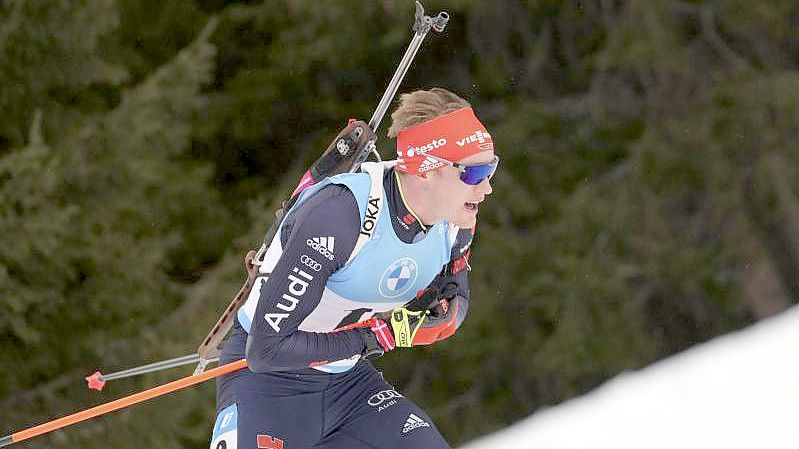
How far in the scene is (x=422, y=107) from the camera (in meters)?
3.73

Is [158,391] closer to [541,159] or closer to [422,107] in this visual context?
[422,107]

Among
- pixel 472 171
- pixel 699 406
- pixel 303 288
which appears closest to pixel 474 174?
pixel 472 171

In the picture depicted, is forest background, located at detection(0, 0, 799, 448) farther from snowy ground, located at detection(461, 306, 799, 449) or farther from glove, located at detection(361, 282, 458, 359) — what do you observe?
glove, located at detection(361, 282, 458, 359)

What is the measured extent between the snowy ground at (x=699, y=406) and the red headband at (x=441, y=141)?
45.1 inches

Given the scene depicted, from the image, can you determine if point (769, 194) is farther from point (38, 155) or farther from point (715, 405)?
point (715, 405)

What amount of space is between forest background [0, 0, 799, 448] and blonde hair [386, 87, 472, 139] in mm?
6202

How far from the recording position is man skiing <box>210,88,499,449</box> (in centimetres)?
340

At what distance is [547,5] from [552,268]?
9.85 feet

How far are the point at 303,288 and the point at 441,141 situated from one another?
2.05 feet

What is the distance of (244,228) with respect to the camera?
12.7m

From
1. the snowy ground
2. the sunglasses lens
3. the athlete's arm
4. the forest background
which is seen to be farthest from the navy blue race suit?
the forest background

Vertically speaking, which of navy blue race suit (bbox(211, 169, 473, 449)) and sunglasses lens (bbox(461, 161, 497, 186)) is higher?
sunglasses lens (bbox(461, 161, 497, 186))

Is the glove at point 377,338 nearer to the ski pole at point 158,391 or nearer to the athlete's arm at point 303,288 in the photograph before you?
the athlete's arm at point 303,288

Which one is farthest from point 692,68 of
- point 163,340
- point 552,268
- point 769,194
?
point 163,340
